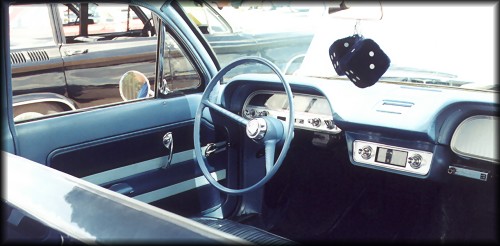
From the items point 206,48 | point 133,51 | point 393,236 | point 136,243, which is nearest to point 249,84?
point 206,48

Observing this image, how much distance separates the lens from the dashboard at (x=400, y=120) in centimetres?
244

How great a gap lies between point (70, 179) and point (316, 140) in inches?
78.4

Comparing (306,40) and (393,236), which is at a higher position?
(306,40)

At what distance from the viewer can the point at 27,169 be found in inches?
47.7

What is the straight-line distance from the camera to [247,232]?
2717 millimetres

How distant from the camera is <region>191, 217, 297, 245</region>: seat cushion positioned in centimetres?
253

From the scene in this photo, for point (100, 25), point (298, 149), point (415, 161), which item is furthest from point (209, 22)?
point (415, 161)

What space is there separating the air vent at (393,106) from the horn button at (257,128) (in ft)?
1.94

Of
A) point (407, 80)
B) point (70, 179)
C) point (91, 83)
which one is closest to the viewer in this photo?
point (70, 179)

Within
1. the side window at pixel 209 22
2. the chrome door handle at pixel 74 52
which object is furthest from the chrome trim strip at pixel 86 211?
the side window at pixel 209 22

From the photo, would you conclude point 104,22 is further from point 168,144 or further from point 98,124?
point 98,124

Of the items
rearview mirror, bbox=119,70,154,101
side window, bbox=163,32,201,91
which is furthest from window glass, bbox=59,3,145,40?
side window, bbox=163,32,201,91

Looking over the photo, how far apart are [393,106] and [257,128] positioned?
695mm

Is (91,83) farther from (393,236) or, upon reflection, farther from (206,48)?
(393,236)
